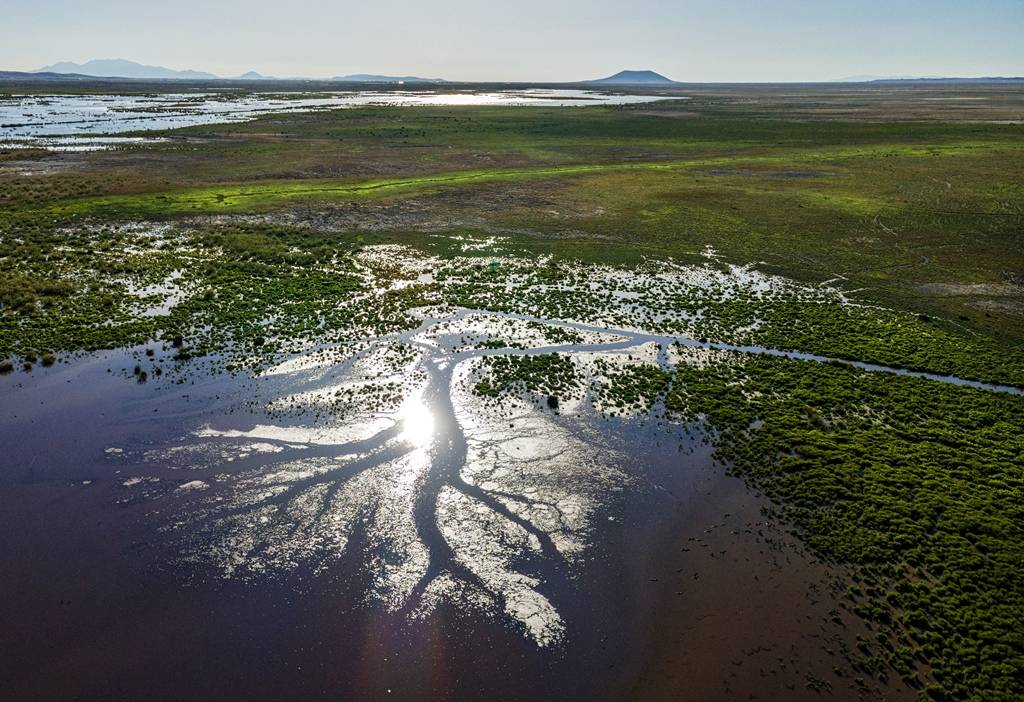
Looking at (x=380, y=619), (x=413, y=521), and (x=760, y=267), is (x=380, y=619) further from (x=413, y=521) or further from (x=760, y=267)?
(x=760, y=267)

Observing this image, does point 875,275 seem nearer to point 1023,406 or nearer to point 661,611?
point 1023,406

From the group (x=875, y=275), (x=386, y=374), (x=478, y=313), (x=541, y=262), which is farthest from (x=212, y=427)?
(x=875, y=275)

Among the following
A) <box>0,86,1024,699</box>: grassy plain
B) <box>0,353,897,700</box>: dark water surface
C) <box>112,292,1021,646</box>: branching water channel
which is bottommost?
<box>0,353,897,700</box>: dark water surface

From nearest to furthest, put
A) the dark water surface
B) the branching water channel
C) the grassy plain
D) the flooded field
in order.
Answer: the dark water surface
the flooded field
the branching water channel
the grassy plain

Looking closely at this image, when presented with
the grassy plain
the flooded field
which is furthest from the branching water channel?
the grassy plain

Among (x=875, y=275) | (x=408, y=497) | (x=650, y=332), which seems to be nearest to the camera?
(x=408, y=497)

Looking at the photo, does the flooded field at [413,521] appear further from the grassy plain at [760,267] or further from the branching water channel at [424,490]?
the grassy plain at [760,267]

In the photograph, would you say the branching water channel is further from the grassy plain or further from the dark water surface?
the grassy plain

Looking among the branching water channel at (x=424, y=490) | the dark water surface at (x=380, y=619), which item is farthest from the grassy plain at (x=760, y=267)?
the branching water channel at (x=424, y=490)
